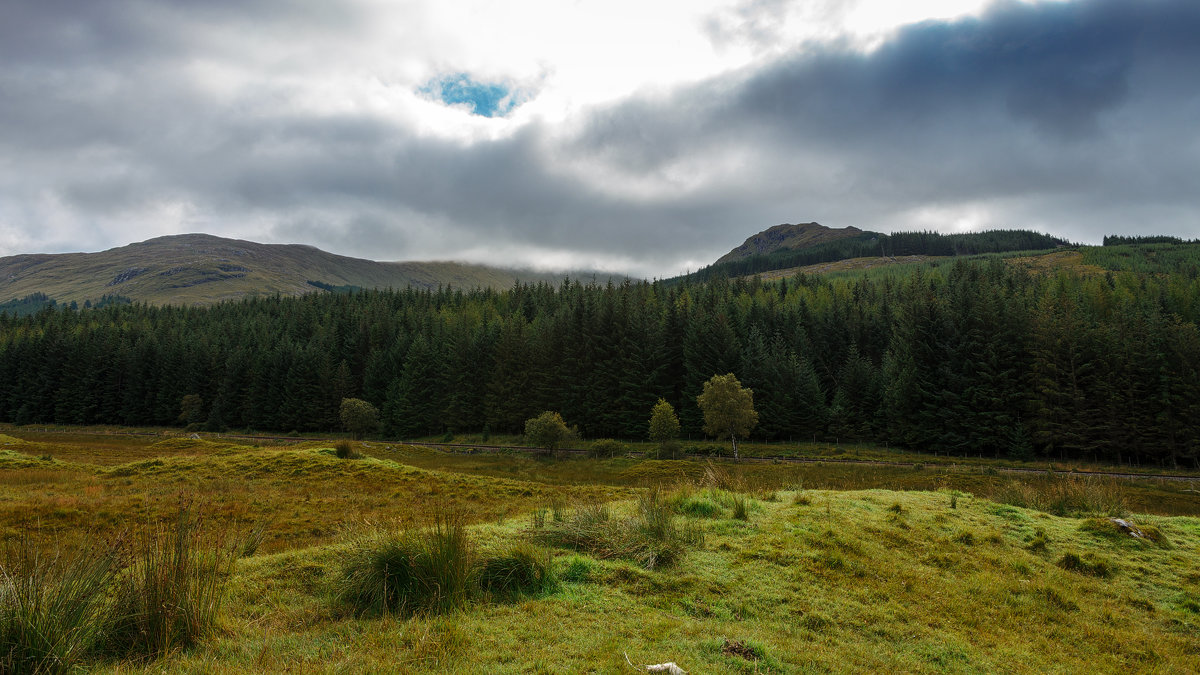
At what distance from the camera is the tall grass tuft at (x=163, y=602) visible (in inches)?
220

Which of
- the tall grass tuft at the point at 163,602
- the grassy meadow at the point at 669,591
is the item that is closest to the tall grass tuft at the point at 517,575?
the grassy meadow at the point at 669,591

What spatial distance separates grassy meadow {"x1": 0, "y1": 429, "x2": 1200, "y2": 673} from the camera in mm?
5660

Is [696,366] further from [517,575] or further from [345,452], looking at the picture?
[517,575]

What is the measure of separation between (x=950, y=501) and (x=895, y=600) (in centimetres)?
958

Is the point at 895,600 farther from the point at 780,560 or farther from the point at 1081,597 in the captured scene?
the point at 1081,597

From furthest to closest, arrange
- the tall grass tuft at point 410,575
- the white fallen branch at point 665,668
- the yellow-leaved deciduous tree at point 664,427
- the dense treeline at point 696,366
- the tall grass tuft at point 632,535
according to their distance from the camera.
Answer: the yellow-leaved deciduous tree at point 664,427, the dense treeline at point 696,366, the tall grass tuft at point 632,535, the tall grass tuft at point 410,575, the white fallen branch at point 665,668

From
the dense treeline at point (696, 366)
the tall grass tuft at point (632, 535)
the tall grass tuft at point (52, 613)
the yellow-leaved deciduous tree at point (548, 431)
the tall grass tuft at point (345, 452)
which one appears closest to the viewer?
the tall grass tuft at point (52, 613)

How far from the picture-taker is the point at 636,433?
225 ft

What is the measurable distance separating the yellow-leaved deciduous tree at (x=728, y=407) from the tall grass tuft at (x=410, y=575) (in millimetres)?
48261

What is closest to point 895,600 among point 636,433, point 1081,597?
point 1081,597

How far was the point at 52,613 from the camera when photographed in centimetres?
498

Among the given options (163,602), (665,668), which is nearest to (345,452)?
(163,602)

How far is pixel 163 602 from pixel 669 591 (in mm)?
6559

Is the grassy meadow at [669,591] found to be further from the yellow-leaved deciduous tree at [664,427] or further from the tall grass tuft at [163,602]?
the yellow-leaved deciduous tree at [664,427]
